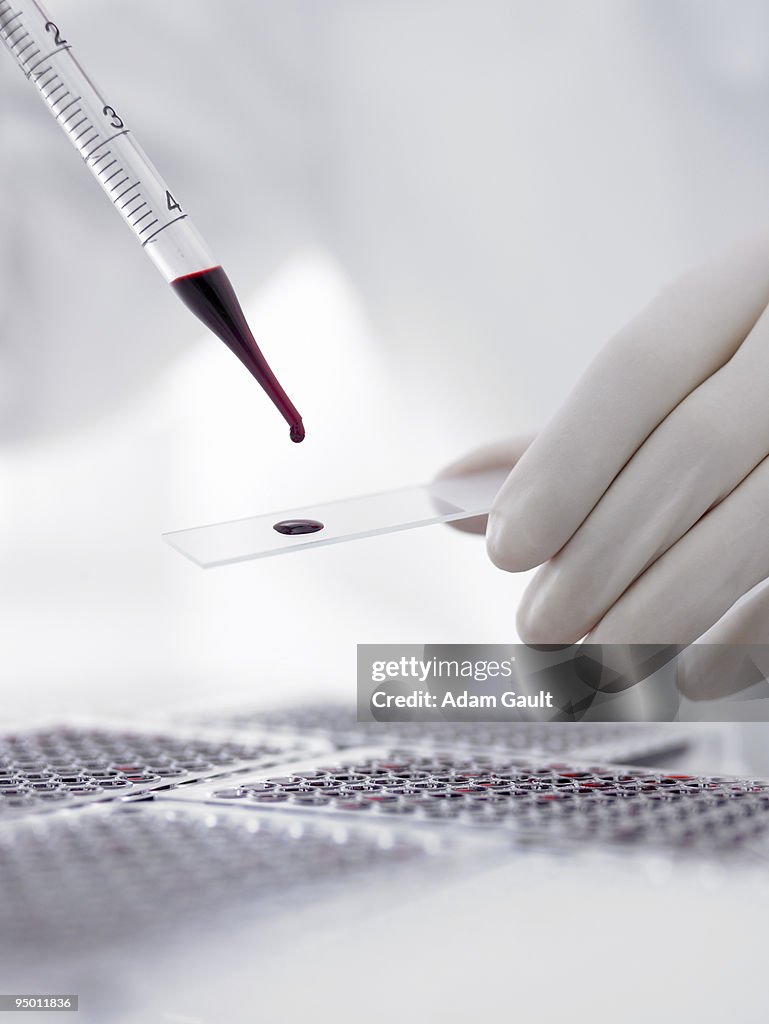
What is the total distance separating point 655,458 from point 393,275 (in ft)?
3.03

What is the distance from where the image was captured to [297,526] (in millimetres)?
611

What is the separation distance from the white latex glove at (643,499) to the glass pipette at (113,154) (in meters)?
0.26

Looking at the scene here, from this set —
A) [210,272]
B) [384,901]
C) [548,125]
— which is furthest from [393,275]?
[384,901]

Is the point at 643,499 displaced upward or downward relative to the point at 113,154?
downward

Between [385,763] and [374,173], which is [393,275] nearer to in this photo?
[374,173]

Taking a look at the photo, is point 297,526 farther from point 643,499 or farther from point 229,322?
point 643,499

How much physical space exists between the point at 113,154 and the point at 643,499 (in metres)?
0.46

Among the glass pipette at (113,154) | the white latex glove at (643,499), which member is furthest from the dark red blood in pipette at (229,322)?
the white latex glove at (643,499)

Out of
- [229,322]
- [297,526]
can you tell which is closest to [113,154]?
[229,322]

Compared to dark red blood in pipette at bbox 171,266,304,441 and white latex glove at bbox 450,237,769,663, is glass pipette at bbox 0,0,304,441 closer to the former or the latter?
dark red blood in pipette at bbox 171,266,304,441

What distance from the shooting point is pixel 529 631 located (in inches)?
25.7

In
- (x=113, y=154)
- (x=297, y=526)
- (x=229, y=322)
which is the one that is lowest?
(x=297, y=526)

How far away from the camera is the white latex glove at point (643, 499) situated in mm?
630

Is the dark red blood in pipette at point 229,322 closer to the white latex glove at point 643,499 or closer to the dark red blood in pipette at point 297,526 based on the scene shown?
the dark red blood in pipette at point 297,526
